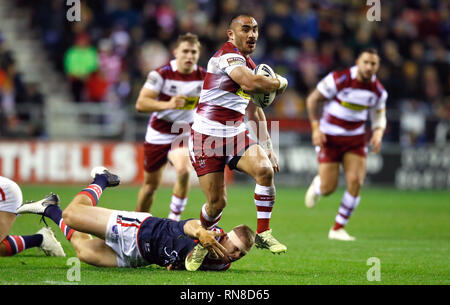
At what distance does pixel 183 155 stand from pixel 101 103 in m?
9.24

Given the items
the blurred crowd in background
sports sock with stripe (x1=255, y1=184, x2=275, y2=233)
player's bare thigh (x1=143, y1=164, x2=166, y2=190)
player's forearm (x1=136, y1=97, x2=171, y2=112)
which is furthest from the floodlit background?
sports sock with stripe (x1=255, y1=184, x2=275, y2=233)

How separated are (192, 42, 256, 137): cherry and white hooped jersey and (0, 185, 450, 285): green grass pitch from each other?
1.45 metres

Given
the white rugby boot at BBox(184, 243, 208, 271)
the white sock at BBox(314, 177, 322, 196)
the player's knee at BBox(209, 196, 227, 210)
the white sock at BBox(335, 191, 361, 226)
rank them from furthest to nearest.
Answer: the white sock at BBox(314, 177, 322, 196) < the white sock at BBox(335, 191, 361, 226) < the player's knee at BBox(209, 196, 227, 210) < the white rugby boot at BBox(184, 243, 208, 271)

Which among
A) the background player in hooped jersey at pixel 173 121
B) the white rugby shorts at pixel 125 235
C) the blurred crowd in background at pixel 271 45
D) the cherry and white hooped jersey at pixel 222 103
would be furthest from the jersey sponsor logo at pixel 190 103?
the blurred crowd in background at pixel 271 45

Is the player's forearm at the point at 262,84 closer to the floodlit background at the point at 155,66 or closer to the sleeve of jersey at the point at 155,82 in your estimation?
the sleeve of jersey at the point at 155,82

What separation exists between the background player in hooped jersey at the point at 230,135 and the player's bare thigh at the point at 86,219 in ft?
4.09

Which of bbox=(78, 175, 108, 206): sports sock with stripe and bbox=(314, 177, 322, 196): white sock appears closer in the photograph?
bbox=(78, 175, 108, 206): sports sock with stripe

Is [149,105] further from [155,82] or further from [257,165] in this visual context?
[257,165]

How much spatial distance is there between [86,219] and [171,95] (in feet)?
13.0

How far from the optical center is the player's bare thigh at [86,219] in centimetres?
678

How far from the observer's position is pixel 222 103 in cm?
766

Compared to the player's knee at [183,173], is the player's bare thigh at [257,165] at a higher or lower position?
higher

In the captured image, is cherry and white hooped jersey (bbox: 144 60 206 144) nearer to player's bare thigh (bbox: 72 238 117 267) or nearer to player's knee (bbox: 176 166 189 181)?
player's knee (bbox: 176 166 189 181)

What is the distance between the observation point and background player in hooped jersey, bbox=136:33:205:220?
34.0ft
